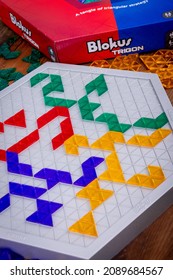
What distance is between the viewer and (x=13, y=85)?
1.00m

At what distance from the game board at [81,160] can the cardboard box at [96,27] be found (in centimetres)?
5

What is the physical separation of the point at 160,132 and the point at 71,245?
0.30 metres

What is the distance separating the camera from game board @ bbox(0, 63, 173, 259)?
2.42 ft

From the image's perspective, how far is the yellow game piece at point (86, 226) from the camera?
2.40 ft

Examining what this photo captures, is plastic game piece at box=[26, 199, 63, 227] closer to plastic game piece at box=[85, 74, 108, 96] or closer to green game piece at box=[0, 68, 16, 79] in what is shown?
plastic game piece at box=[85, 74, 108, 96]

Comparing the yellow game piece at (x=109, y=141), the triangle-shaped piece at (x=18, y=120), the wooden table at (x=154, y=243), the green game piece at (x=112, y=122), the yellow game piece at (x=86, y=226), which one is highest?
the triangle-shaped piece at (x=18, y=120)

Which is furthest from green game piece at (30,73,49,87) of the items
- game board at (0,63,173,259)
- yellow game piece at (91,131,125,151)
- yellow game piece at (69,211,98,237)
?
yellow game piece at (69,211,98,237)

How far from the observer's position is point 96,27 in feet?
3.21

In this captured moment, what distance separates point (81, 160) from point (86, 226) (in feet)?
0.49

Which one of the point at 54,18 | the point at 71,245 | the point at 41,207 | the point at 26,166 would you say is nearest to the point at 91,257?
the point at 71,245

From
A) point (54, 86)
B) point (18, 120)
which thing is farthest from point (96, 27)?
point (18, 120)

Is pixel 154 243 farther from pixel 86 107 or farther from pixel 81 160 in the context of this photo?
pixel 86 107

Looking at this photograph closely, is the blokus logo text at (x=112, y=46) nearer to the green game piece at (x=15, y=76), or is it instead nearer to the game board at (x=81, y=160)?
the game board at (x=81, y=160)

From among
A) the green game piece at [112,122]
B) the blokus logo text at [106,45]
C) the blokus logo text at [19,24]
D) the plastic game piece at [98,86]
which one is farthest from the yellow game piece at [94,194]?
the blokus logo text at [19,24]
